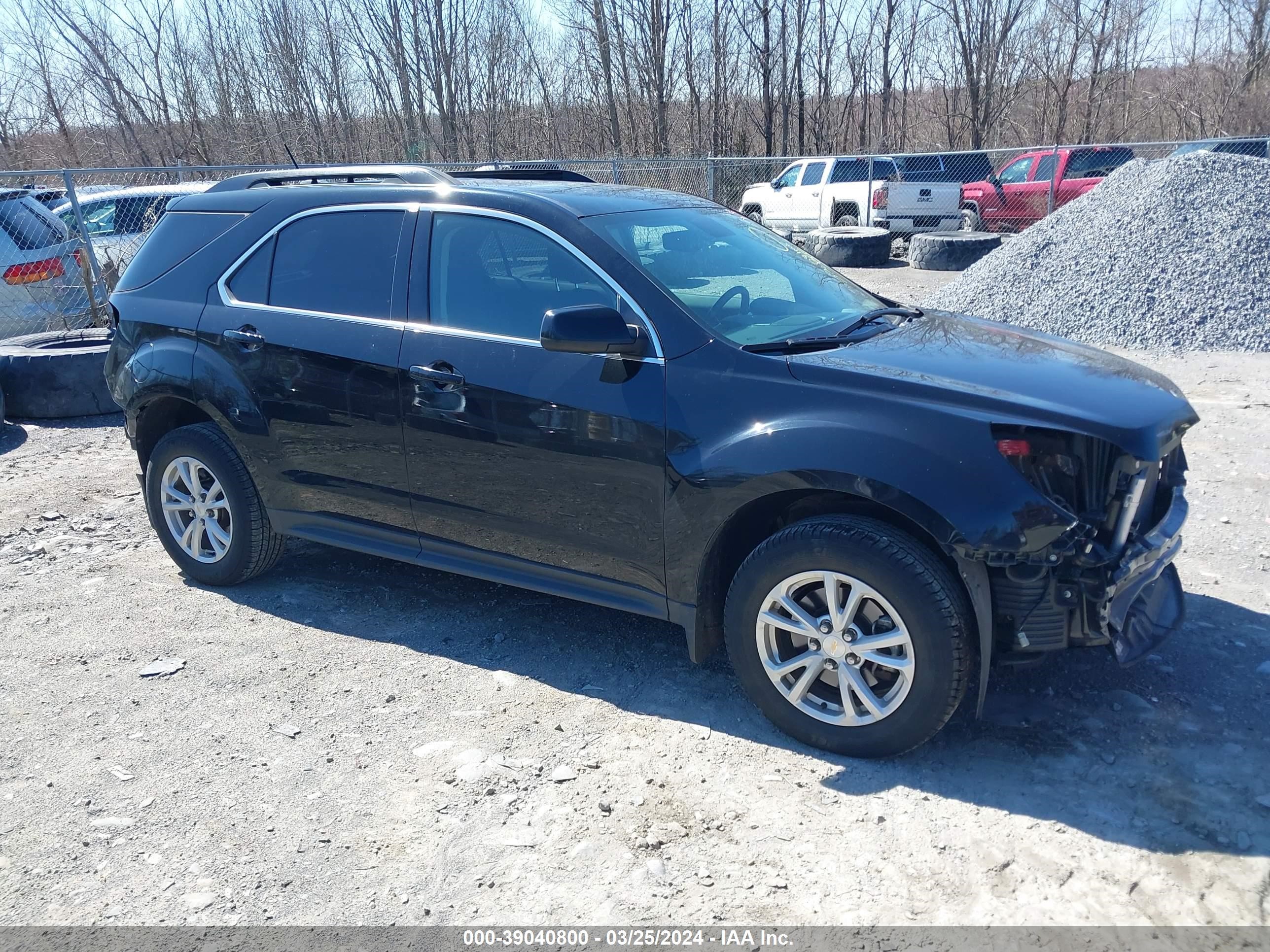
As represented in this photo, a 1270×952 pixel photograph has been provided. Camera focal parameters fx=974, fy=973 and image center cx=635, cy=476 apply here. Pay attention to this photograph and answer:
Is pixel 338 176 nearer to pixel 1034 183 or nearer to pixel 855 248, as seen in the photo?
pixel 855 248

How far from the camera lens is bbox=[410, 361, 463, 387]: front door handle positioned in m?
3.96

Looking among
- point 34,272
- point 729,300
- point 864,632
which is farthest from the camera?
point 34,272

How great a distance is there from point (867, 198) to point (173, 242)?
16068 mm

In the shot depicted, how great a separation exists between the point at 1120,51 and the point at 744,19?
10.4 meters

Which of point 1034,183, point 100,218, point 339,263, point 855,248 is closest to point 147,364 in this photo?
point 339,263

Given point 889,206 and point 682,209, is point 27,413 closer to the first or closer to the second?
point 682,209

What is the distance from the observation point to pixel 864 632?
10.8ft

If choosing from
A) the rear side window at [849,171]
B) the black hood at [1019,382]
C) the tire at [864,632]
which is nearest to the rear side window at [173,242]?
the black hood at [1019,382]

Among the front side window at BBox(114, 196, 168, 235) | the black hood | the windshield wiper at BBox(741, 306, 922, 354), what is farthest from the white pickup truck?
the black hood

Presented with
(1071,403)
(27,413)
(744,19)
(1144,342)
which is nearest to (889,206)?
(1144,342)

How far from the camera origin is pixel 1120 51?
26.9 m

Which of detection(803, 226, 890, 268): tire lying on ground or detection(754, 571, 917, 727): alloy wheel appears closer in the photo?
detection(754, 571, 917, 727): alloy wheel

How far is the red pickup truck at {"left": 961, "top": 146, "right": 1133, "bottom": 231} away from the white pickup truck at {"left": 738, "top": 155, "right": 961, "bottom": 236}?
0.54 meters

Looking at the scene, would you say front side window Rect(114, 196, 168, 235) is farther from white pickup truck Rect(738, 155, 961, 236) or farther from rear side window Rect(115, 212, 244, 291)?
white pickup truck Rect(738, 155, 961, 236)
